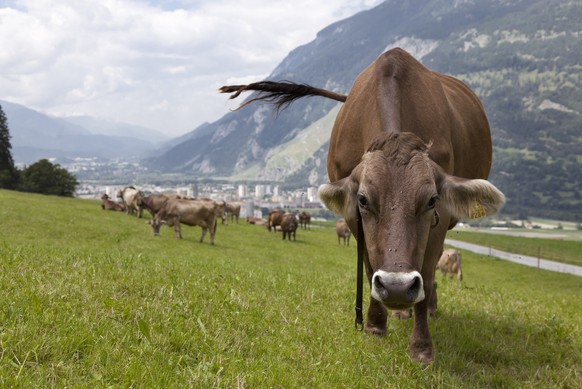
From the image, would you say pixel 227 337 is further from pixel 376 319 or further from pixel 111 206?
pixel 111 206

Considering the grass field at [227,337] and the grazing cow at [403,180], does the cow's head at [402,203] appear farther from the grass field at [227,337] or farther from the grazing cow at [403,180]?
the grass field at [227,337]

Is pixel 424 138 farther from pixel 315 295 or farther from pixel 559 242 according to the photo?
pixel 559 242

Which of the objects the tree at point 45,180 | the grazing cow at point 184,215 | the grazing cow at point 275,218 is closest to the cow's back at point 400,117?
the grazing cow at point 184,215

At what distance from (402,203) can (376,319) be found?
8.40 ft

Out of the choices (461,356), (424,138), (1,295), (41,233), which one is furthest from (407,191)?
(41,233)

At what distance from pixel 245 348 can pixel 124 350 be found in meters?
1.25

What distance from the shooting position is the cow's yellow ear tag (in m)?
4.95

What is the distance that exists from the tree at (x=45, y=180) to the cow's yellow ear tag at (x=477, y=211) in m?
83.8

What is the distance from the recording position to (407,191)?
448 cm

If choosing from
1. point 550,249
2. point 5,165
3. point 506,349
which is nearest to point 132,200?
point 506,349

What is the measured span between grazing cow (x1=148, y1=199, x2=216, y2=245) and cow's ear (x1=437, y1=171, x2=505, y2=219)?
1104 inches

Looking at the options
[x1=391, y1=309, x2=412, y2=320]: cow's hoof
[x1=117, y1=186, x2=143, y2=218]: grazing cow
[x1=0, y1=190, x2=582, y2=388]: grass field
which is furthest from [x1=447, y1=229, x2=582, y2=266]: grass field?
[x1=0, y1=190, x2=582, y2=388]: grass field

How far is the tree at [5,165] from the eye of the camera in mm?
74688

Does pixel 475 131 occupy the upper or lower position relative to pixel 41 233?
upper
